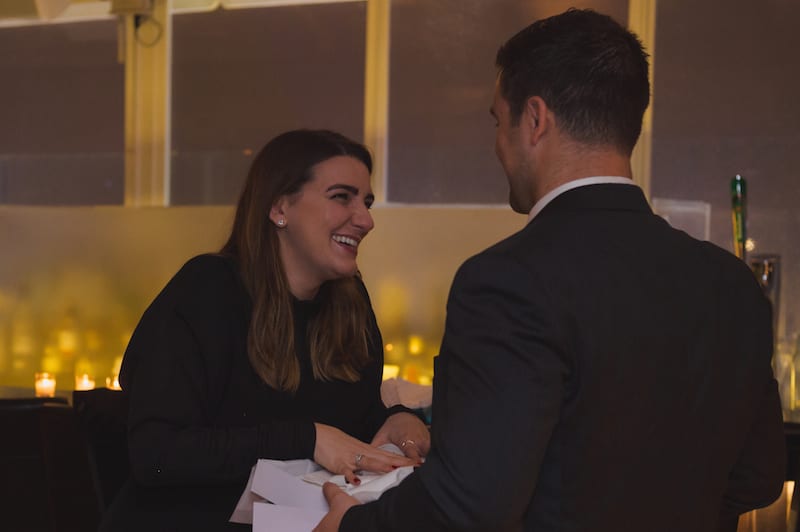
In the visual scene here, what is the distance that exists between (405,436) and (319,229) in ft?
1.53

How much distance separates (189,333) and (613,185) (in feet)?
2.93

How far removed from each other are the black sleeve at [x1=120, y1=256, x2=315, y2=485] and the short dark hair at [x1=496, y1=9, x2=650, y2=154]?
797mm

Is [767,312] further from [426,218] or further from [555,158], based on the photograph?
[426,218]

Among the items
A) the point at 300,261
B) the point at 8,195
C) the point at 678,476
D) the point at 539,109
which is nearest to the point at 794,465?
the point at 300,261

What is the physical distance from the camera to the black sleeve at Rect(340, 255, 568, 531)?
0.93 meters

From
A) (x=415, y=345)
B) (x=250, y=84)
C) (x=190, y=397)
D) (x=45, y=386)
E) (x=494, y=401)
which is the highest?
(x=250, y=84)

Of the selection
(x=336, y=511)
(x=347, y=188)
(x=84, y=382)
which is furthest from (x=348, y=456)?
(x=84, y=382)

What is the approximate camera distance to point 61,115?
13.8 ft

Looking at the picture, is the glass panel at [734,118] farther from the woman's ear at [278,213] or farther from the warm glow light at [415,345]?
the woman's ear at [278,213]

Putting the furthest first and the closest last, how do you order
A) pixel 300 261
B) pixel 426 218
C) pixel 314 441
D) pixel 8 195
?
pixel 8 195 < pixel 426 218 < pixel 300 261 < pixel 314 441

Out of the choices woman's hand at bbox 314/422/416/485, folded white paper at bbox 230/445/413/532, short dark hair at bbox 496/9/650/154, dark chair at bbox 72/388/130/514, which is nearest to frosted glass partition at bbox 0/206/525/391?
dark chair at bbox 72/388/130/514

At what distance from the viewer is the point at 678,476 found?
41.4 inches

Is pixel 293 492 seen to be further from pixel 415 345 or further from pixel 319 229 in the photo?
pixel 415 345

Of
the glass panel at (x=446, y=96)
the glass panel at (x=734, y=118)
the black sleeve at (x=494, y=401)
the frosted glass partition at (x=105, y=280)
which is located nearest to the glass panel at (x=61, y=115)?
the frosted glass partition at (x=105, y=280)
